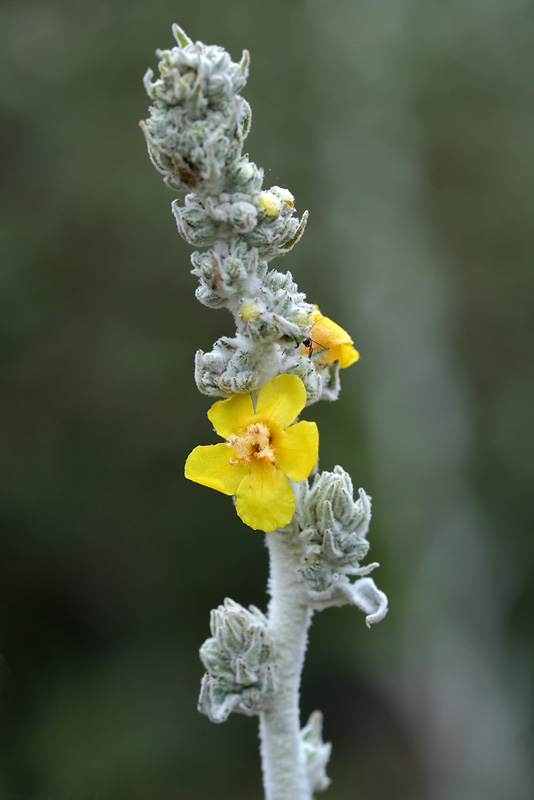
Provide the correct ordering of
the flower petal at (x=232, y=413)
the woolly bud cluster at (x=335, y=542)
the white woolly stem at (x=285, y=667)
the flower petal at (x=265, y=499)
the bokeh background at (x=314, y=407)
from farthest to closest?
the bokeh background at (x=314, y=407) < the white woolly stem at (x=285, y=667) < the woolly bud cluster at (x=335, y=542) < the flower petal at (x=232, y=413) < the flower petal at (x=265, y=499)

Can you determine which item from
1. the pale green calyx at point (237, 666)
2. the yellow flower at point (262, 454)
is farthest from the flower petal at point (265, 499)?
the pale green calyx at point (237, 666)

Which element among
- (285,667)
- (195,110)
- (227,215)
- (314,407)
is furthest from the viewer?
(314,407)

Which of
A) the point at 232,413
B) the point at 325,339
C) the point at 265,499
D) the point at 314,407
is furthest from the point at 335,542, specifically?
the point at 314,407

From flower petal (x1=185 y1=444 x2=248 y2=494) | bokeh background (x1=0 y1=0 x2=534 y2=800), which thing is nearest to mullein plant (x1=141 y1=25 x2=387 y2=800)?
flower petal (x1=185 y1=444 x2=248 y2=494)

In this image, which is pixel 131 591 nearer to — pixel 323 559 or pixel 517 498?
pixel 517 498

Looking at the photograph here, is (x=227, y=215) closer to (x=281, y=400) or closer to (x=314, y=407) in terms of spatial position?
(x=281, y=400)

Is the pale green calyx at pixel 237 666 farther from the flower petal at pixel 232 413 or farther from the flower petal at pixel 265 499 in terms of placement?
the flower petal at pixel 232 413
